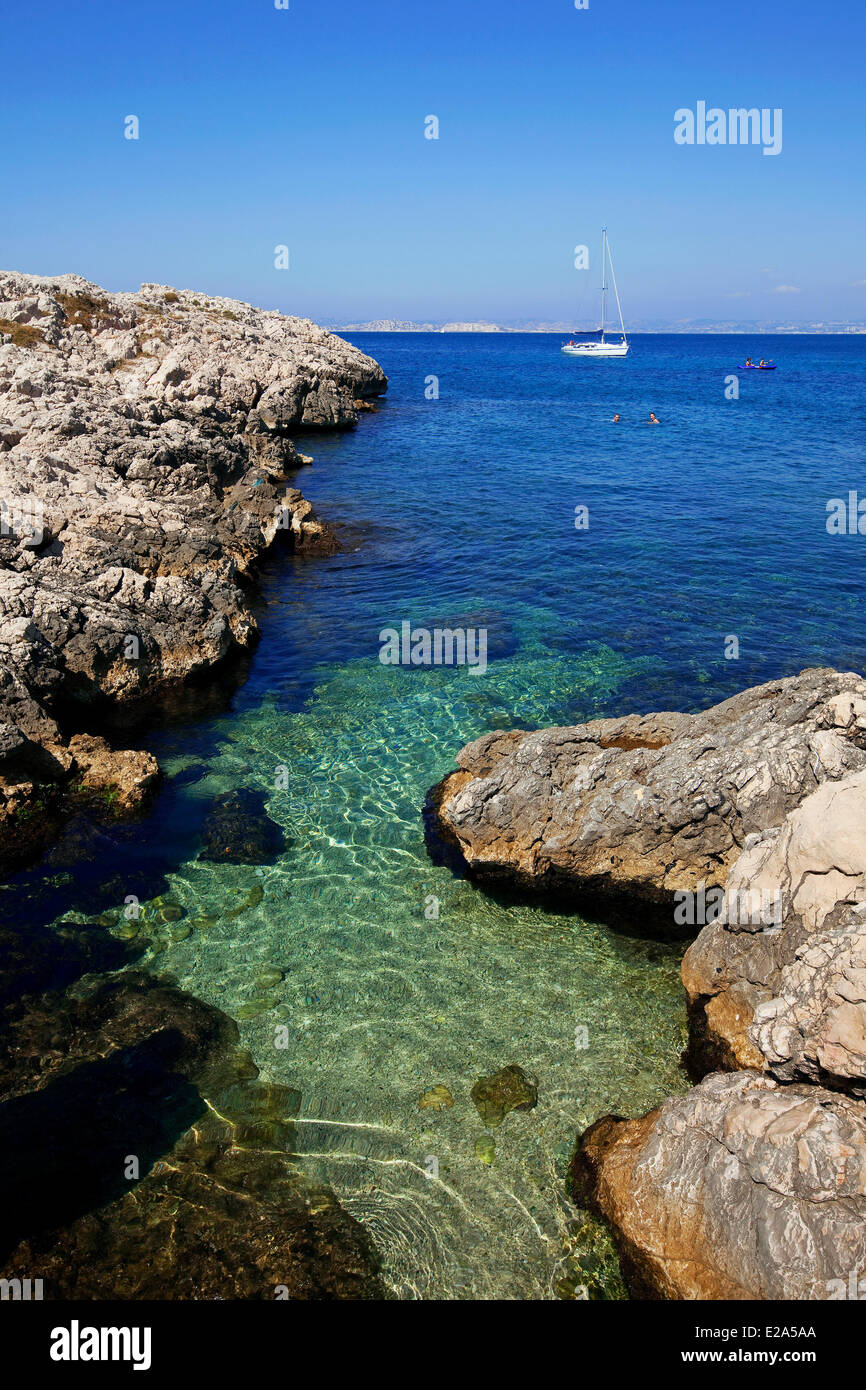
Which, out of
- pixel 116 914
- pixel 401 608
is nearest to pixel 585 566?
pixel 401 608

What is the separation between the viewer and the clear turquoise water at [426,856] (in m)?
8.96

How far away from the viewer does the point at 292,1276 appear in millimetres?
7668

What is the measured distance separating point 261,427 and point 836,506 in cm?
3558

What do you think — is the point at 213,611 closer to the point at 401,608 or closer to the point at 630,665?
the point at 401,608

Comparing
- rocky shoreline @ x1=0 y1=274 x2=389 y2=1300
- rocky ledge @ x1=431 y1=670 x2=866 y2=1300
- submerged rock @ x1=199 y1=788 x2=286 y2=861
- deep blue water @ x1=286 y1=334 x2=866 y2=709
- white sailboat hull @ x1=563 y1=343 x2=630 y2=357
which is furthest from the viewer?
white sailboat hull @ x1=563 y1=343 x2=630 y2=357

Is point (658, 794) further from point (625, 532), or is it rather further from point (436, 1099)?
point (625, 532)

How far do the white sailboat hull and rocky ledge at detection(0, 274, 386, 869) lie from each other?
→ 115748 millimetres

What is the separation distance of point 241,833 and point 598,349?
155186mm

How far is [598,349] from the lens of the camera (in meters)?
148

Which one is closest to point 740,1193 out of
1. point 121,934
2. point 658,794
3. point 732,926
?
point 732,926

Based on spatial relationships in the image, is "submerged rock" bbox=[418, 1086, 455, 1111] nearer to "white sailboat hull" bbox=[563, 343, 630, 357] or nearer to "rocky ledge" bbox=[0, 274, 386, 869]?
"rocky ledge" bbox=[0, 274, 386, 869]

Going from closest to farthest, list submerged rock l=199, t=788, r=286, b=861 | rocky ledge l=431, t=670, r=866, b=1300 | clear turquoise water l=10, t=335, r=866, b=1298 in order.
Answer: rocky ledge l=431, t=670, r=866, b=1300 < clear turquoise water l=10, t=335, r=866, b=1298 < submerged rock l=199, t=788, r=286, b=861

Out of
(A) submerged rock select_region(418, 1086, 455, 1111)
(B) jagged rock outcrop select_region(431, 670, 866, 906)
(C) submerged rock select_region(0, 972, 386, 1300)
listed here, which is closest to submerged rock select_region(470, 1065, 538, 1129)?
(A) submerged rock select_region(418, 1086, 455, 1111)

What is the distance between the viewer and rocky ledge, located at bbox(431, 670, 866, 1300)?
6.95m
